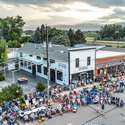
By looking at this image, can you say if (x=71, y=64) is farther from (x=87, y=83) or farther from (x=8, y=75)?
(x=8, y=75)

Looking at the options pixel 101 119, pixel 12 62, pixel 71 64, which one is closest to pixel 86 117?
pixel 101 119

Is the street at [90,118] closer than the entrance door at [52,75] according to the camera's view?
Yes

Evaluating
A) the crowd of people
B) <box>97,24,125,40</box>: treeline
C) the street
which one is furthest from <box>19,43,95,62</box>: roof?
<box>97,24,125,40</box>: treeline

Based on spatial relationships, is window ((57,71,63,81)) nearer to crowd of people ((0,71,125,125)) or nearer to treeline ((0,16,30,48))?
crowd of people ((0,71,125,125))

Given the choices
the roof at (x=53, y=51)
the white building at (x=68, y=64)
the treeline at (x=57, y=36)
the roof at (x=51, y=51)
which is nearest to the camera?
the white building at (x=68, y=64)

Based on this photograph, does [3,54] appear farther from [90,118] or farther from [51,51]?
[90,118]

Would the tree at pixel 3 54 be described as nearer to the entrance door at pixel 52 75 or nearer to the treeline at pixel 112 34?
the entrance door at pixel 52 75

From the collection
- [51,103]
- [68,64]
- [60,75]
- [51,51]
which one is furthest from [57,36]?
[51,103]

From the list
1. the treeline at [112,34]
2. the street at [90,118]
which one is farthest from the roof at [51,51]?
the treeline at [112,34]
